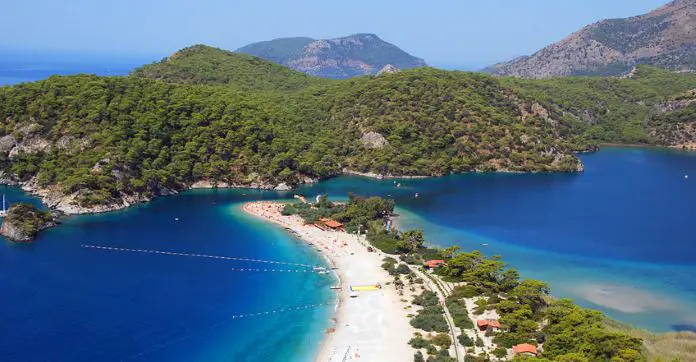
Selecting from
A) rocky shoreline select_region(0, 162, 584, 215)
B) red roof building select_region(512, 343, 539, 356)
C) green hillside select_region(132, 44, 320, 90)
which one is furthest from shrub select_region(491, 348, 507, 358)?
green hillside select_region(132, 44, 320, 90)

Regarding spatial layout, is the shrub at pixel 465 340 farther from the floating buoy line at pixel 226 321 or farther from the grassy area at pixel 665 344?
the floating buoy line at pixel 226 321

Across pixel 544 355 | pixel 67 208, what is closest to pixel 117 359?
pixel 544 355

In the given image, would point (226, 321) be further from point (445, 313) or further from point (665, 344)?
point (665, 344)

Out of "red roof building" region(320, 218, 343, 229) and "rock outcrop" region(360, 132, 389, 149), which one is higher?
"rock outcrop" region(360, 132, 389, 149)

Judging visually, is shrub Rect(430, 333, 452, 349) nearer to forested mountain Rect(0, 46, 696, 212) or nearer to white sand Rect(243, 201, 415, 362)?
white sand Rect(243, 201, 415, 362)

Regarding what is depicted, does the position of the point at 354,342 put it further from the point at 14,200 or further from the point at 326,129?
the point at 326,129
